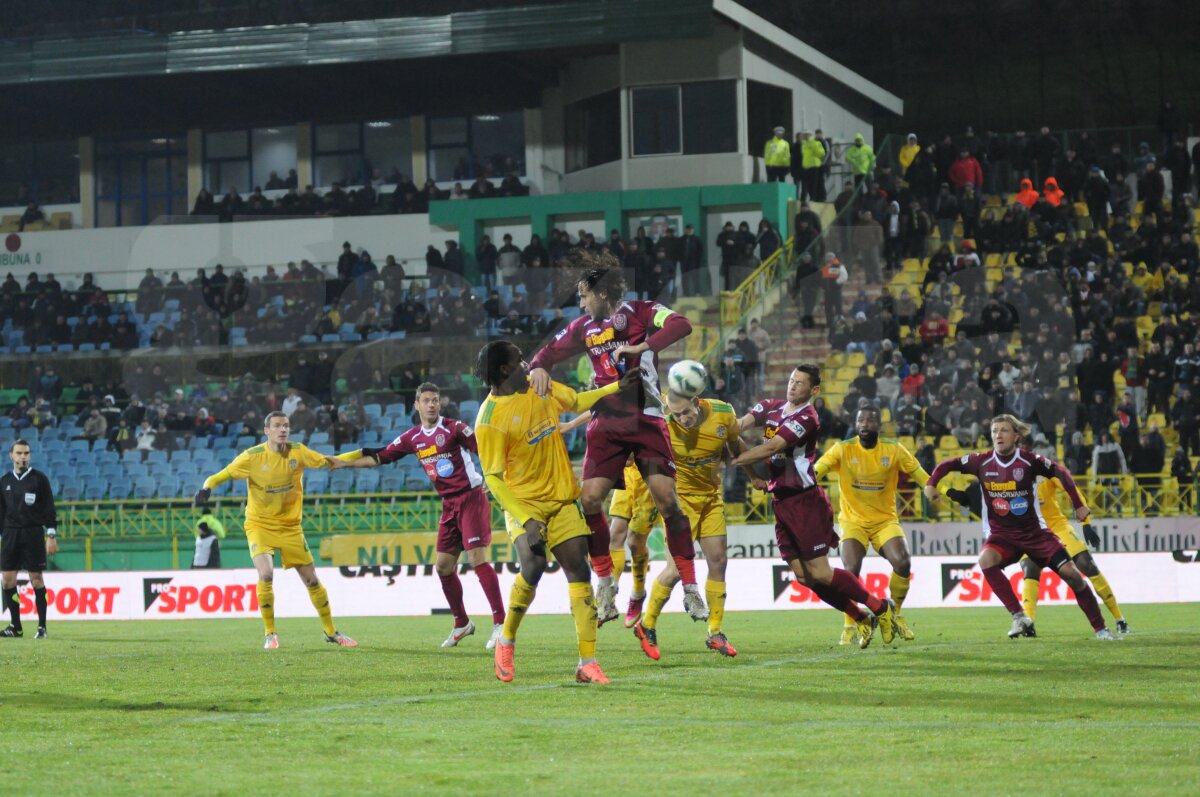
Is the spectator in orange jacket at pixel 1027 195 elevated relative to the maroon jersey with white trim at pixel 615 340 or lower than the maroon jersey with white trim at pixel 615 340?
elevated

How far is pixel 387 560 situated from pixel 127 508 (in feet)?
22.1

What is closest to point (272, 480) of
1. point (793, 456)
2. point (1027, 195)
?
point (793, 456)

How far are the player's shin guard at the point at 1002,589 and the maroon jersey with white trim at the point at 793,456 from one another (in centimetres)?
264

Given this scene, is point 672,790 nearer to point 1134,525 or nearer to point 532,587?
point 532,587

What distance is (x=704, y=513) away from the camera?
46.7ft

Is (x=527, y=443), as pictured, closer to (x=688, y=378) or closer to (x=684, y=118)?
(x=688, y=378)

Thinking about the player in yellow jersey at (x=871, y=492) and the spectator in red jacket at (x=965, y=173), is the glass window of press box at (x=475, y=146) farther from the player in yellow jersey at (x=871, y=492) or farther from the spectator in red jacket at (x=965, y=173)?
the player in yellow jersey at (x=871, y=492)

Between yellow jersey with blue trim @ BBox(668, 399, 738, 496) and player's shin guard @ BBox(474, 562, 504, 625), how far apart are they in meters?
2.28

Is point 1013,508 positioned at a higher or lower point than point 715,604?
higher

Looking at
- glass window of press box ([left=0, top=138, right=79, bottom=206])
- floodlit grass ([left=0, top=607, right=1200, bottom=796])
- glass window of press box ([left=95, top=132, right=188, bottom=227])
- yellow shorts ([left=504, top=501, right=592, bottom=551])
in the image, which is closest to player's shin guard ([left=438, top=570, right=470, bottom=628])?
floodlit grass ([left=0, top=607, right=1200, bottom=796])

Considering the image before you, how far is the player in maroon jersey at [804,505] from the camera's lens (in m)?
13.2

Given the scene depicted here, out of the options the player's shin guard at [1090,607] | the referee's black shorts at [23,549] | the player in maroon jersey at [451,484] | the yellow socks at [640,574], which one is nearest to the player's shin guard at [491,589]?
the player in maroon jersey at [451,484]

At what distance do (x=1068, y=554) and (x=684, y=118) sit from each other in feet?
86.2

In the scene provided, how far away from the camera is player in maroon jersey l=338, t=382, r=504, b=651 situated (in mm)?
15883
